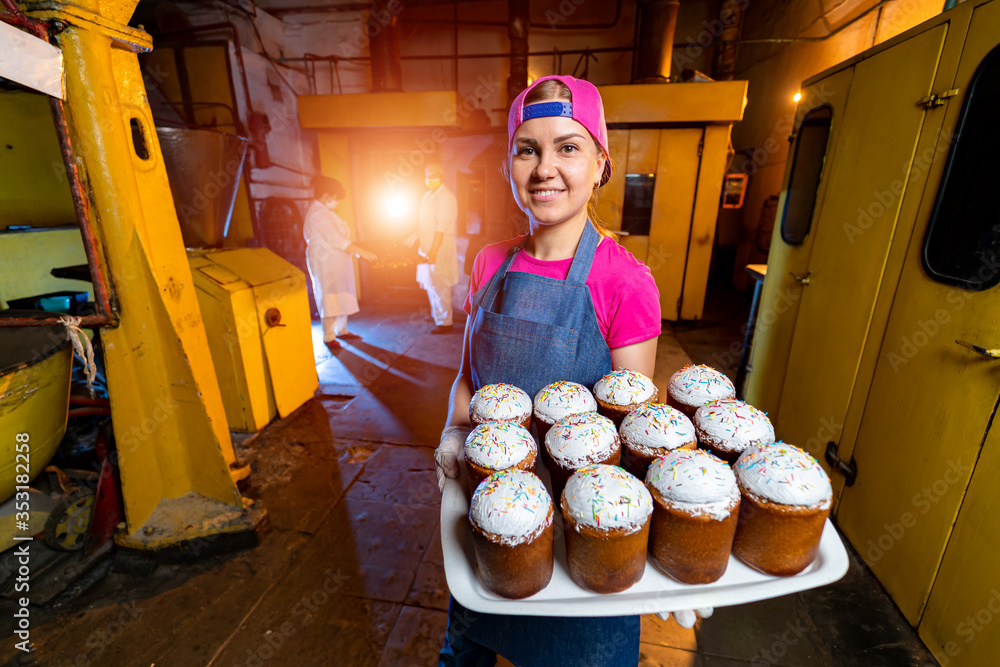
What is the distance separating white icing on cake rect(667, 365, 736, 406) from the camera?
4.67ft

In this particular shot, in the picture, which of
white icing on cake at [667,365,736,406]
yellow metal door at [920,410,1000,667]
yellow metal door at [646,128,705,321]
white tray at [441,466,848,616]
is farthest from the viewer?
yellow metal door at [646,128,705,321]

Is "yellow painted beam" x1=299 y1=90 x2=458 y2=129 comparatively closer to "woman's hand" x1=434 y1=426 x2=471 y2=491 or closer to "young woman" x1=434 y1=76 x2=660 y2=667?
"young woman" x1=434 y1=76 x2=660 y2=667

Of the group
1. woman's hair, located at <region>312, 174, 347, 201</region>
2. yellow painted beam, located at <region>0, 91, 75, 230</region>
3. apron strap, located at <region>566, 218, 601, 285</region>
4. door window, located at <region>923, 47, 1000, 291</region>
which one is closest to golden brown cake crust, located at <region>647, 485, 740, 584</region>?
apron strap, located at <region>566, 218, 601, 285</region>

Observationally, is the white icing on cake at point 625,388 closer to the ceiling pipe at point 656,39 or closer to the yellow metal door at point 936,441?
the yellow metal door at point 936,441

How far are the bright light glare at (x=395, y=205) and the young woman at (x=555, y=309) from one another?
22.9 feet

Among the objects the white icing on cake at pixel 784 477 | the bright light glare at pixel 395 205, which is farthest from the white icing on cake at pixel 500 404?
the bright light glare at pixel 395 205

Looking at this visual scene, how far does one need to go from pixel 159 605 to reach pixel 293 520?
750 mm

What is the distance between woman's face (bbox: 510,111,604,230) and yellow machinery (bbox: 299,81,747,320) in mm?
5671

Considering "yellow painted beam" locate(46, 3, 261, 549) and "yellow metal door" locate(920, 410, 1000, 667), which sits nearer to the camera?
"yellow metal door" locate(920, 410, 1000, 667)

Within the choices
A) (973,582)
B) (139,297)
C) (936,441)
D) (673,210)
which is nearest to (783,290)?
(936,441)

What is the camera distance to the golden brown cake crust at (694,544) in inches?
38.2

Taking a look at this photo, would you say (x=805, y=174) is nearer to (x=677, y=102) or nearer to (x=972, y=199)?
(x=972, y=199)

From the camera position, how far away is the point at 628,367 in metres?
1.49

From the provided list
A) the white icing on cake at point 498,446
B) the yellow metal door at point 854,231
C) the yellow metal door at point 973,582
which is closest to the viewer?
the white icing on cake at point 498,446
